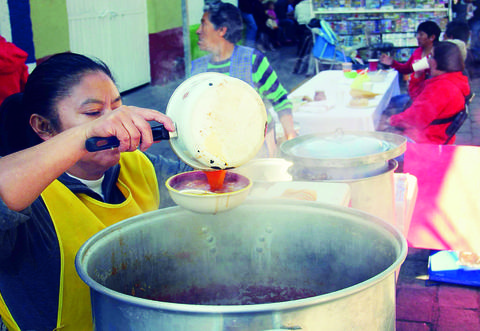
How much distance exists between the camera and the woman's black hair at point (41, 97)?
1.38 m

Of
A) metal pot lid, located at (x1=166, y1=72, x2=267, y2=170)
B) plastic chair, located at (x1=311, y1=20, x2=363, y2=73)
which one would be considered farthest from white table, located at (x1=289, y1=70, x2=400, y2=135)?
plastic chair, located at (x1=311, y1=20, x2=363, y2=73)

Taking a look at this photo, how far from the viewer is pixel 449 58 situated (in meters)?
4.01

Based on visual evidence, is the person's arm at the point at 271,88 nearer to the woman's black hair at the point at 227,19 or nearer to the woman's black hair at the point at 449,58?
the woman's black hair at the point at 227,19

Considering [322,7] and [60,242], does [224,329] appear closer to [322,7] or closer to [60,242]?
[60,242]

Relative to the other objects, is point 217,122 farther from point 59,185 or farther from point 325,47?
point 325,47

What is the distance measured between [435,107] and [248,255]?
2.98 meters

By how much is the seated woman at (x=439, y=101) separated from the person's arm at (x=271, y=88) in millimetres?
1062

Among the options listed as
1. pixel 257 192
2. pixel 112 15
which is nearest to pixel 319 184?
pixel 257 192

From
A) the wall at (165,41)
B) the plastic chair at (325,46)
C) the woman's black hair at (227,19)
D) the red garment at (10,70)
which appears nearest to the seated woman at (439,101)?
the woman's black hair at (227,19)

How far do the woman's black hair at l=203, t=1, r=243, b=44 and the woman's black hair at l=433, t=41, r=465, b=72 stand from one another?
1664mm

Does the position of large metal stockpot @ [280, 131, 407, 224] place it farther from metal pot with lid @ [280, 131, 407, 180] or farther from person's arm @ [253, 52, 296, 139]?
person's arm @ [253, 52, 296, 139]

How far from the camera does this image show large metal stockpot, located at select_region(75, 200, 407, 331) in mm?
1010

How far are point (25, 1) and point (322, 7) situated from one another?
6331 millimetres

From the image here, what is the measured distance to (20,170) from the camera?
1.06 m
